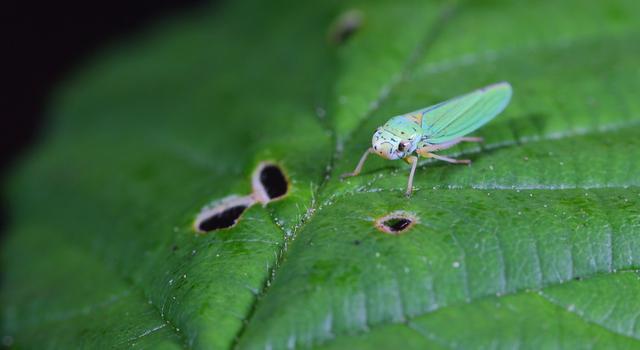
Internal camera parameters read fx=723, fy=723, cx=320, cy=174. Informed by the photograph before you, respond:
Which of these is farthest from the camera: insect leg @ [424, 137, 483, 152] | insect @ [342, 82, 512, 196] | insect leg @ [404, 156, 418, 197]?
insect leg @ [424, 137, 483, 152]

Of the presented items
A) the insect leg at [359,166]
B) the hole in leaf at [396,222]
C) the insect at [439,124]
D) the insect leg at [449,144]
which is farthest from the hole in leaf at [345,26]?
the hole in leaf at [396,222]

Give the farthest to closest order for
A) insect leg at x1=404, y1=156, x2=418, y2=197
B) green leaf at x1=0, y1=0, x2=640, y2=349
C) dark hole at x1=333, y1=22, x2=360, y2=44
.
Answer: dark hole at x1=333, y1=22, x2=360, y2=44
insect leg at x1=404, y1=156, x2=418, y2=197
green leaf at x1=0, y1=0, x2=640, y2=349

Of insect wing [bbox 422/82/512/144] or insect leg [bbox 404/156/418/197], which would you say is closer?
insect leg [bbox 404/156/418/197]

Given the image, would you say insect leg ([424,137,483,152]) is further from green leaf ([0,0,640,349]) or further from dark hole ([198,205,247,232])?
dark hole ([198,205,247,232])

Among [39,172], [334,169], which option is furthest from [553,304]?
[39,172]

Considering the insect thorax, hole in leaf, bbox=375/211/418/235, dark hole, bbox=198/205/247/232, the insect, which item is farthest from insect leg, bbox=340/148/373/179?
dark hole, bbox=198/205/247/232

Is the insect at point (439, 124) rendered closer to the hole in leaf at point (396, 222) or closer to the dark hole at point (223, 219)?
the hole in leaf at point (396, 222)
